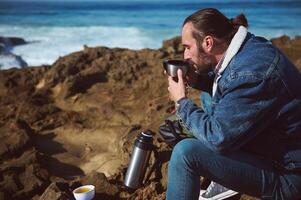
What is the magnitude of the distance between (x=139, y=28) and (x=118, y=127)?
2100 cm

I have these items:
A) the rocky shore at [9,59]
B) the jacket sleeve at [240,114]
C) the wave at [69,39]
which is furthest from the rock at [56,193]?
the wave at [69,39]

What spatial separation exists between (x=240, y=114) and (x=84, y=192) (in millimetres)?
1598

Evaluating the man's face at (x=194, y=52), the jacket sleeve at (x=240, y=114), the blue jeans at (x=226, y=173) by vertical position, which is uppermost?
the man's face at (x=194, y=52)

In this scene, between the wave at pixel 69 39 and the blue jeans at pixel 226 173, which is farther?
the wave at pixel 69 39

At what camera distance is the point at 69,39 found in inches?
889

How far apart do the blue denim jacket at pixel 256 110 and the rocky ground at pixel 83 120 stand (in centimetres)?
97

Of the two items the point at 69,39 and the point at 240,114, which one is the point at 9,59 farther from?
the point at 240,114

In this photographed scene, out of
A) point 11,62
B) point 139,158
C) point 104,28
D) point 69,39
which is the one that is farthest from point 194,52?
point 104,28

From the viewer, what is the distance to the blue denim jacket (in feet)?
6.85

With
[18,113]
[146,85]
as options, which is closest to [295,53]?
[146,85]

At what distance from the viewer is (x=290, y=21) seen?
82.9 feet

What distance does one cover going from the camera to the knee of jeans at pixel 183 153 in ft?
7.38

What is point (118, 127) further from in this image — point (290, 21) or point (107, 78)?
point (290, 21)

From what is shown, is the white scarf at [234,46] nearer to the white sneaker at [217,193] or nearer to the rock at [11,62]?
the white sneaker at [217,193]
